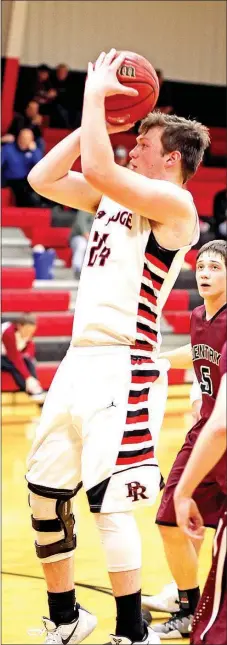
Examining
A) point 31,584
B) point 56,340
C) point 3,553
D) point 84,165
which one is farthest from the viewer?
point 56,340

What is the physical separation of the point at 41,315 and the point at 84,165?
393 inches

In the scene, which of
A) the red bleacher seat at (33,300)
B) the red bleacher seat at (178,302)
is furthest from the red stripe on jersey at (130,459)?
the red bleacher seat at (178,302)

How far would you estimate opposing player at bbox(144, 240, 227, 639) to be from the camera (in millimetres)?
4145

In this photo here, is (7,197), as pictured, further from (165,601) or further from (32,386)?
(165,601)

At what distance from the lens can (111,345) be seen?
3.90 meters

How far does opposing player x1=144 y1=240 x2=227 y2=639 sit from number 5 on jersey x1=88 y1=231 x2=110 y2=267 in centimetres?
48

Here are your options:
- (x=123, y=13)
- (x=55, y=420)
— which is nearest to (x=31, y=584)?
(x=55, y=420)

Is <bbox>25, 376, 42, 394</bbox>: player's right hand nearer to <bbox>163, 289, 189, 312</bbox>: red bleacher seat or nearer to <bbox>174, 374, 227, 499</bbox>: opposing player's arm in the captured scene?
<bbox>163, 289, 189, 312</bbox>: red bleacher seat

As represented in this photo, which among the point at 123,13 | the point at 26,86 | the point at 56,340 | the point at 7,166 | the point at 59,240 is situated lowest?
the point at 56,340

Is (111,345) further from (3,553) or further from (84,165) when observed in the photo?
(3,553)

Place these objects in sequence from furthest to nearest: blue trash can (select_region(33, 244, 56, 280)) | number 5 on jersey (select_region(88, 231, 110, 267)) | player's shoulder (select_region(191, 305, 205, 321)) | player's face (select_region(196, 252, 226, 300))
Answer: blue trash can (select_region(33, 244, 56, 280)), player's shoulder (select_region(191, 305, 205, 321)), player's face (select_region(196, 252, 226, 300)), number 5 on jersey (select_region(88, 231, 110, 267))

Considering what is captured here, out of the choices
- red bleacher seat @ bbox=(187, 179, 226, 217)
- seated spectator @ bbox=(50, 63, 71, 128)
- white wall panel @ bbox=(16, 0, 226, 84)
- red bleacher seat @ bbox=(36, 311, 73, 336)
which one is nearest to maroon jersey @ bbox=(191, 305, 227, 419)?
red bleacher seat @ bbox=(36, 311, 73, 336)

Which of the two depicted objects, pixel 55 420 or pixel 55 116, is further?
pixel 55 116

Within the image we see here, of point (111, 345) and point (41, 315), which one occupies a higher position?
point (111, 345)
